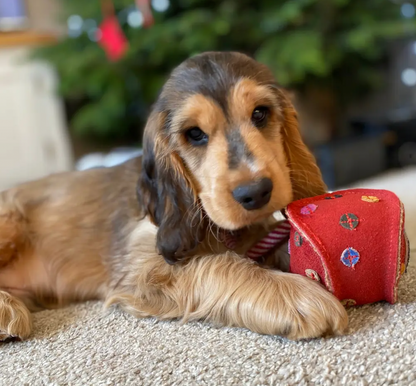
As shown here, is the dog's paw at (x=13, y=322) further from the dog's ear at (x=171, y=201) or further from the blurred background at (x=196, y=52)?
the blurred background at (x=196, y=52)

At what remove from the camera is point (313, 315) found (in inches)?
61.4

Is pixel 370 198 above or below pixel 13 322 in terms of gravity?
above

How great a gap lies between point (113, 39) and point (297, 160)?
135 inches

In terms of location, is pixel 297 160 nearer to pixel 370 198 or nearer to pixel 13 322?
pixel 370 198

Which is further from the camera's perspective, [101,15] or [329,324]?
[101,15]

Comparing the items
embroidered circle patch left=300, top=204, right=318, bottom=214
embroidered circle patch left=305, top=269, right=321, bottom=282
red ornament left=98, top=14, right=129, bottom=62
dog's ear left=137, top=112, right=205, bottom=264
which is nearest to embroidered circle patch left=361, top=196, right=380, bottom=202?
embroidered circle patch left=300, top=204, right=318, bottom=214

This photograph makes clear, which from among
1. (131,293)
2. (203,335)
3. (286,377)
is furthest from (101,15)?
(286,377)

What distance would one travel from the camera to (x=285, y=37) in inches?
185

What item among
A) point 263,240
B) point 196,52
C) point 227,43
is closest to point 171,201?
point 263,240

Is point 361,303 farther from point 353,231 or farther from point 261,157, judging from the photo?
point 261,157

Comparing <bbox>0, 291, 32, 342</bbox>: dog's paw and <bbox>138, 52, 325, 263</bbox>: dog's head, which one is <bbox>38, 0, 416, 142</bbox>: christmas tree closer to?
<bbox>138, 52, 325, 263</bbox>: dog's head

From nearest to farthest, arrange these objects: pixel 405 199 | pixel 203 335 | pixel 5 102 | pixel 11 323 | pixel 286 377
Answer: pixel 286 377 < pixel 203 335 < pixel 11 323 < pixel 405 199 < pixel 5 102

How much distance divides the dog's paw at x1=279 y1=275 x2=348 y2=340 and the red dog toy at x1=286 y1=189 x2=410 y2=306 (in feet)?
0.22

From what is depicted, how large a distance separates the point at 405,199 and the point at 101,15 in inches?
144
